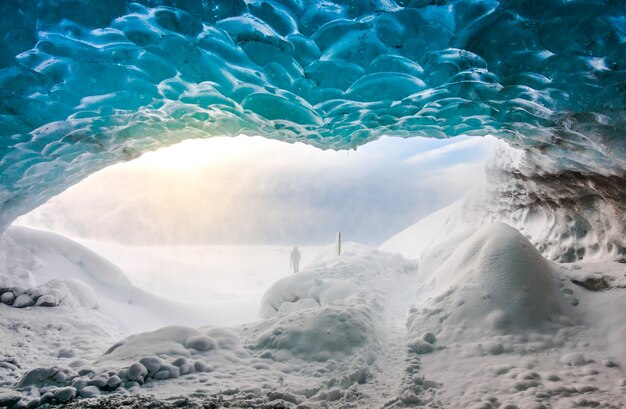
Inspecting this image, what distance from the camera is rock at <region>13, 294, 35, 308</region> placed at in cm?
726

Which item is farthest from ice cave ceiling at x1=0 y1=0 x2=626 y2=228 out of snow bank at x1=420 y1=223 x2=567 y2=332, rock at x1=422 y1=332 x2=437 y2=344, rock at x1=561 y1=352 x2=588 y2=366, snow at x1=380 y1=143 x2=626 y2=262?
rock at x1=422 y1=332 x2=437 y2=344

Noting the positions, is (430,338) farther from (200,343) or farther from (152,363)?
(152,363)

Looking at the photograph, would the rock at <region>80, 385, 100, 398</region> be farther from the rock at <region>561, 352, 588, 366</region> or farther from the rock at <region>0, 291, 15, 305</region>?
the rock at <region>0, 291, 15, 305</region>

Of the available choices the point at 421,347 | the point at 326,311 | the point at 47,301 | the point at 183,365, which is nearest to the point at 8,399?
the point at 183,365

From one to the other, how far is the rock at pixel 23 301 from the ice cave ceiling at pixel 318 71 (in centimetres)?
362

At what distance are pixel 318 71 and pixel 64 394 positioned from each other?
13.5 ft

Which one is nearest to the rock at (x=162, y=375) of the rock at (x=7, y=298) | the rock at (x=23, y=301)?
the rock at (x=23, y=301)

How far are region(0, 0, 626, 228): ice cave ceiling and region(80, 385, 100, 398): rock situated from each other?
128 inches

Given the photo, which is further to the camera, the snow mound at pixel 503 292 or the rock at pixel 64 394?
the snow mound at pixel 503 292

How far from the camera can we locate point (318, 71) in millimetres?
3693

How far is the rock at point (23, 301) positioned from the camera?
7258 mm

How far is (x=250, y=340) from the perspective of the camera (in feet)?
16.5

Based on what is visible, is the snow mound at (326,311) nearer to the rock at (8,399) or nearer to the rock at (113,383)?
the rock at (113,383)

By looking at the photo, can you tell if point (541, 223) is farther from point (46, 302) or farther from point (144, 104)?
point (46, 302)
